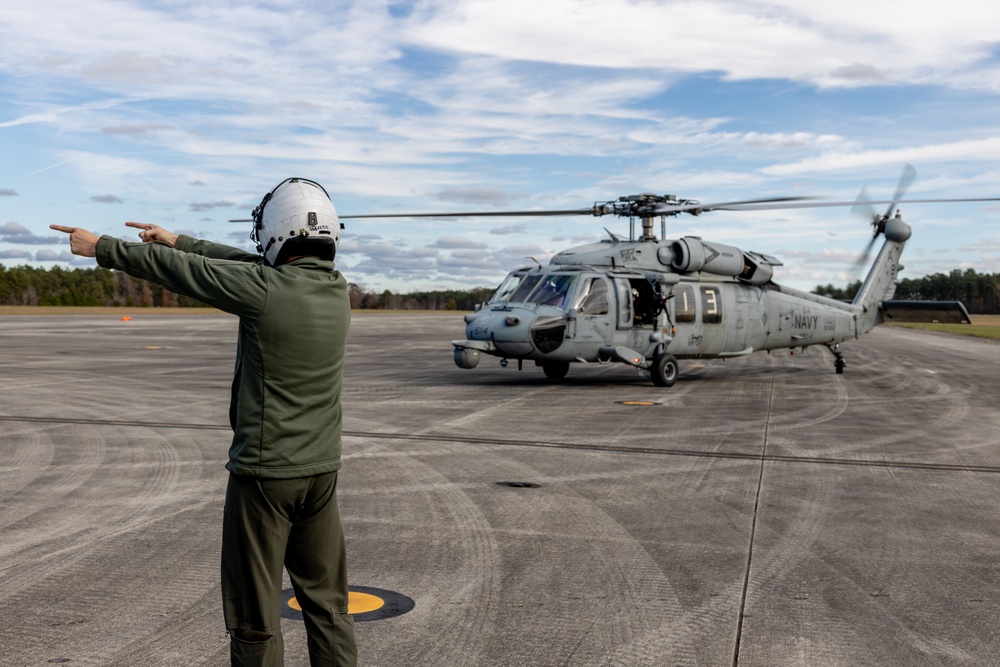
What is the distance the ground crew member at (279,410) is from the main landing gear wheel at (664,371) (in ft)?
52.2

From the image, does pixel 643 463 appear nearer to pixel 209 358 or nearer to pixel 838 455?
pixel 838 455

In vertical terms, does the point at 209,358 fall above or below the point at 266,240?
below

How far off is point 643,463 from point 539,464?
1.14 meters

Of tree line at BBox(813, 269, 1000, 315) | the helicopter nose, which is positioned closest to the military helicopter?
the helicopter nose

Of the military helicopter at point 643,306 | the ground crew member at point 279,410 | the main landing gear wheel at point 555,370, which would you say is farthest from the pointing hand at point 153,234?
the main landing gear wheel at point 555,370

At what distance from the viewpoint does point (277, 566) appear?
350 cm

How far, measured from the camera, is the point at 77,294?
443ft

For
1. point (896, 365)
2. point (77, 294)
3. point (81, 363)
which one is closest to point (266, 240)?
point (81, 363)

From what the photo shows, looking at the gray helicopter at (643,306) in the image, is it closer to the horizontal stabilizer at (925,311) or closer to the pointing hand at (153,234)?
the horizontal stabilizer at (925,311)

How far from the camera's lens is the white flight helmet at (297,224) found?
359cm

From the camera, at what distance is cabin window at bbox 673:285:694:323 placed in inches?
778

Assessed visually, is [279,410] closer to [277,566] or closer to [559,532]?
[277,566]

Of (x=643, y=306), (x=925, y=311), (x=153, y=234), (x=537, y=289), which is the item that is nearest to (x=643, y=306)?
(x=643, y=306)

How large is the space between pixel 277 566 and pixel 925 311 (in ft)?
77.9
